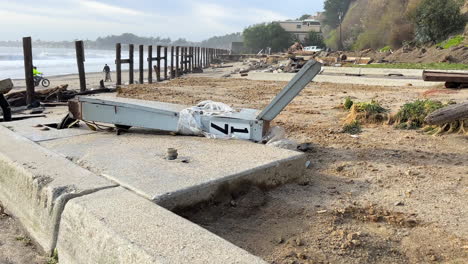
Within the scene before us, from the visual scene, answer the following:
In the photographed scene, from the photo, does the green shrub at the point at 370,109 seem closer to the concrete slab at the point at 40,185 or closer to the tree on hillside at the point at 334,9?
the concrete slab at the point at 40,185

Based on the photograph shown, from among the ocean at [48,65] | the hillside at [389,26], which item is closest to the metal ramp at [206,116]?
the ocean at [48,65]

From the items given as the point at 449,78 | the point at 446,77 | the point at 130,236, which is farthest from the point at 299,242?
the point at 449,78

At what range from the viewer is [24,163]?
333 cm

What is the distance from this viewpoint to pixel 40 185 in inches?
115

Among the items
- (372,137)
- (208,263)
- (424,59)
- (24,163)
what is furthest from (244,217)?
(424,59)

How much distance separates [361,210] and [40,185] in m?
2.30

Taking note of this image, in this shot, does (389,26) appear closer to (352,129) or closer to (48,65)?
(48,65)

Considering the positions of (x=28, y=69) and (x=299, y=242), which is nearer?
(x=299, y=242)

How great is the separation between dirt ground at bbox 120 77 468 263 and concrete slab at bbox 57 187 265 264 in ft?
1.36

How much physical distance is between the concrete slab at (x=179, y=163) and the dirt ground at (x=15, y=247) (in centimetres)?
67

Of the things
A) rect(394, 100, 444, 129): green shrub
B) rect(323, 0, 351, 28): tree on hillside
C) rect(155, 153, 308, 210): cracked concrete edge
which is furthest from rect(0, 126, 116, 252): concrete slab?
rect(323, 0, 351, 28): tree on hillside

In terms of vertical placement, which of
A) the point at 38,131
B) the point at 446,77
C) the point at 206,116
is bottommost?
the point at 38,131

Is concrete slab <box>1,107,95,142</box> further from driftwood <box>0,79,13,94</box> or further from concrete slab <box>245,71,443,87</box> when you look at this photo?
concrete slab <box>245,71,443,87</box>

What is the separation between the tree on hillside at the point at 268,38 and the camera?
8519 cm
